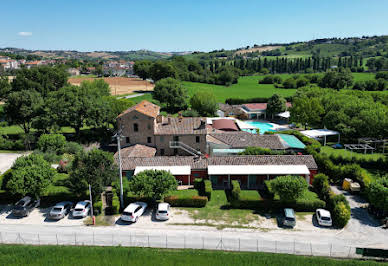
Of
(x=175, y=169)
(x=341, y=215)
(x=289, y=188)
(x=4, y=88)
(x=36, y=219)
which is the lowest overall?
(x=36, y=219)

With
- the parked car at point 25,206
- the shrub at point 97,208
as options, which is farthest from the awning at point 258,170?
the parked car at point 25,206

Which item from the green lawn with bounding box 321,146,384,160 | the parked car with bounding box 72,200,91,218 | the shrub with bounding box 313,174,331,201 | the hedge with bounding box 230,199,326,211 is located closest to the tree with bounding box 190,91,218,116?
the green lawn with bounding box 321,146,384,160

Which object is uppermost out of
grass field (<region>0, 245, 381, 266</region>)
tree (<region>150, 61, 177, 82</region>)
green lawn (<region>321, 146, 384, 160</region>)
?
tree (<region>150, 61, 177, 82</region>)

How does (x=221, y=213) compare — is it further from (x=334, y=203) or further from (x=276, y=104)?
(x=276, y=104)

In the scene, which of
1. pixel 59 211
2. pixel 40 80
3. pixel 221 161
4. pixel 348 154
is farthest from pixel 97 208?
pixel 40 80

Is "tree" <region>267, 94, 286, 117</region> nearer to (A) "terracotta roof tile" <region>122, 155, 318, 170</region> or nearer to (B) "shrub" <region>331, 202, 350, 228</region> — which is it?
(A) "terracotta roof tile" <region>122, 155, 318, 170</region>

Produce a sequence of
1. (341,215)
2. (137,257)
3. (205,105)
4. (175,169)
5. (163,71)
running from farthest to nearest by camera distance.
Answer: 1. (163,71)
2. (205,105)
3. (175,169)
4. (341,215)
5. (137,257)

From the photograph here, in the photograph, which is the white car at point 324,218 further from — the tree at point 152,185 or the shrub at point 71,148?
the shrub at point 71,148
